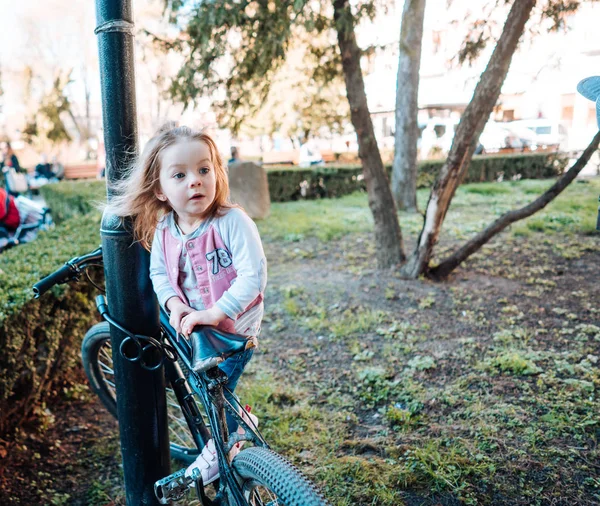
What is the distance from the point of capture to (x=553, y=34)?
5.38 m

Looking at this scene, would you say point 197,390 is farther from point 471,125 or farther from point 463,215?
point 463,215

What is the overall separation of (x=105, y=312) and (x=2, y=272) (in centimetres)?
172

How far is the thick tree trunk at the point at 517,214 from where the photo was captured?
15.3 feet

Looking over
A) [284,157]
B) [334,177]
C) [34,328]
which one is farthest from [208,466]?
[284,157]

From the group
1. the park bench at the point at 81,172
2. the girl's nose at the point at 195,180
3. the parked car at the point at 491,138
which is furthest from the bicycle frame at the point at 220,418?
the parked car at the point at 491,138

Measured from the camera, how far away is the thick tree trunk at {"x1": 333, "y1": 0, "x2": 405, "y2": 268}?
18.1 ft

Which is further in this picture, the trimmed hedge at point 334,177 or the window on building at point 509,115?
the window on building at point 509,115

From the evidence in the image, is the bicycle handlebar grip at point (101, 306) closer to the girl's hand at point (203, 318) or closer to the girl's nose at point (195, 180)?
the girl's hand at point (203, 318)

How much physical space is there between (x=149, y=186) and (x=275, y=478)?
3.66 feet

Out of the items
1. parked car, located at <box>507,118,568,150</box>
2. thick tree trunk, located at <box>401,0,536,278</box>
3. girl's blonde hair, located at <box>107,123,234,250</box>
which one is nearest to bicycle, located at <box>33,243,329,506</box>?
girl's blonde hair, located at <box>107,123,234,250</box>

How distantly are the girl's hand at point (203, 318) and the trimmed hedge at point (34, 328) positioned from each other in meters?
1.40

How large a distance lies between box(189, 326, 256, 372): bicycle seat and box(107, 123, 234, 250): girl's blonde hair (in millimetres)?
443

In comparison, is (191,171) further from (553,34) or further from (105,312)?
(553,34)

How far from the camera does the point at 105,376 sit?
3045 mm
